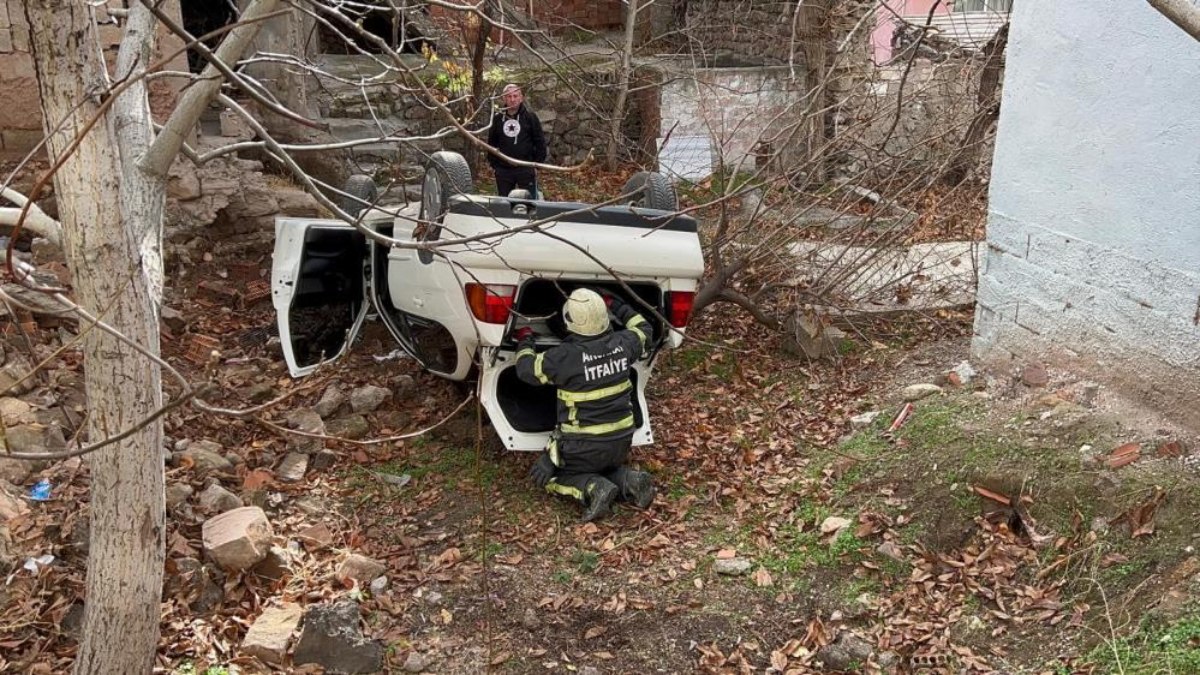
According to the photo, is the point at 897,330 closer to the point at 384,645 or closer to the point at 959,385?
the point at 959,385

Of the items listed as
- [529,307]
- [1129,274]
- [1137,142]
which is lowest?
[529,307]

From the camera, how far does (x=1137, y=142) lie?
4438 millimetres

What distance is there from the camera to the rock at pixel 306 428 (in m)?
5.74

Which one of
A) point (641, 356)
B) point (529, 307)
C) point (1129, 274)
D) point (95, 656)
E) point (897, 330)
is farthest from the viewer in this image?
point (897, 330)

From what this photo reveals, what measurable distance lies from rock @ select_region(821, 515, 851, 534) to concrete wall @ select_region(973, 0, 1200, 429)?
1.49 meters

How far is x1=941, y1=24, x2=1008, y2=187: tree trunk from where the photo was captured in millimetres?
7527

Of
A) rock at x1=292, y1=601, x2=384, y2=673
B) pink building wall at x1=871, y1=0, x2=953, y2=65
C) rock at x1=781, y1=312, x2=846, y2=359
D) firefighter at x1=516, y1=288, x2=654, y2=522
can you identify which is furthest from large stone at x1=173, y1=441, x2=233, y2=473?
pink building wall at x1=871, y1=0, x2=953, y2=65

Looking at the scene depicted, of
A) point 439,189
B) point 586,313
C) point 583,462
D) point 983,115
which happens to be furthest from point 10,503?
point 983,115

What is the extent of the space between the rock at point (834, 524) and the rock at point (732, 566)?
43cm

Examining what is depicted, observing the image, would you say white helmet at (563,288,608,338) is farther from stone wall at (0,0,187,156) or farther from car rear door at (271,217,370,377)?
stone wall at (0,0,187,156)

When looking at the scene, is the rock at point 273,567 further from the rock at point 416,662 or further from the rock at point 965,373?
the rock at point 965,373

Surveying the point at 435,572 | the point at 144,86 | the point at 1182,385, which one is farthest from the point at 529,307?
the point at 1182,385

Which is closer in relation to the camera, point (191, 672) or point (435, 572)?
point (191, 672)

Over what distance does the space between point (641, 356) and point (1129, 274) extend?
8.19ft
